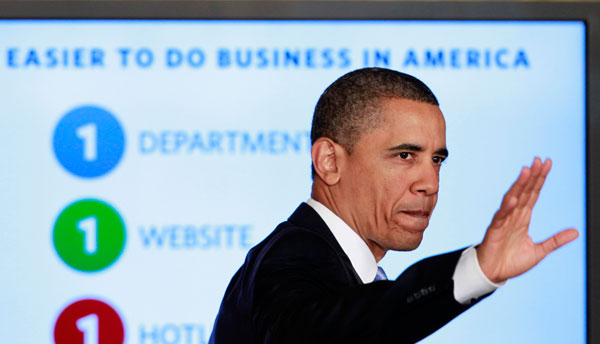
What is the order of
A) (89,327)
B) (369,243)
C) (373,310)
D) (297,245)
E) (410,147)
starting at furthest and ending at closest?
(89,327) → (369,243) → (410,147) → (297,245) → (373,310)

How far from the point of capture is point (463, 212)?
256 cm

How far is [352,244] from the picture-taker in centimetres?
155

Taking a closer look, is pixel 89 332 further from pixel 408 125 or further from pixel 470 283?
pixel 470 283

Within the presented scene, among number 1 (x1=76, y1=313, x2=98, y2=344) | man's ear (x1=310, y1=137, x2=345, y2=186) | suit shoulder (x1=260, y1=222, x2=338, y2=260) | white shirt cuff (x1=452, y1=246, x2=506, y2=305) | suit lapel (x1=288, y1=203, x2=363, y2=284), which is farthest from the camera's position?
number 1 (x1=76, y1=313, x2=98, y2=344)

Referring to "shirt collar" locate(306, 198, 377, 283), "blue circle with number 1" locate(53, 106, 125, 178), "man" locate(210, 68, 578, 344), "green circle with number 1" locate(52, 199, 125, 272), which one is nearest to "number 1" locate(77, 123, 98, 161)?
"blue circle with number 1" locate(53, 106, 125, 178)

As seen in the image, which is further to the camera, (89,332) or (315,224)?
(89,332)

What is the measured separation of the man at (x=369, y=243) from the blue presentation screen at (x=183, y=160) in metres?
0.89

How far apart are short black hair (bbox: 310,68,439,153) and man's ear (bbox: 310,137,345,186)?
2 cm

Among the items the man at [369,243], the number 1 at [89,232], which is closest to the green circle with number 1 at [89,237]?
the number 1 at [89,232]

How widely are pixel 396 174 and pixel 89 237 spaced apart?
131cm

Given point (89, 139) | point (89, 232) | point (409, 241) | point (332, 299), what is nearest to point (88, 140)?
point (89, 139)

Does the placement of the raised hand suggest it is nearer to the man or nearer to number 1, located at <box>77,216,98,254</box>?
the man

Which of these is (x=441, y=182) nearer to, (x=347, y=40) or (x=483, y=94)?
(x=483, y=94)

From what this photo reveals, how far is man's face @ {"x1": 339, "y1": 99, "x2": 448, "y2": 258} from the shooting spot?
4.91ft
